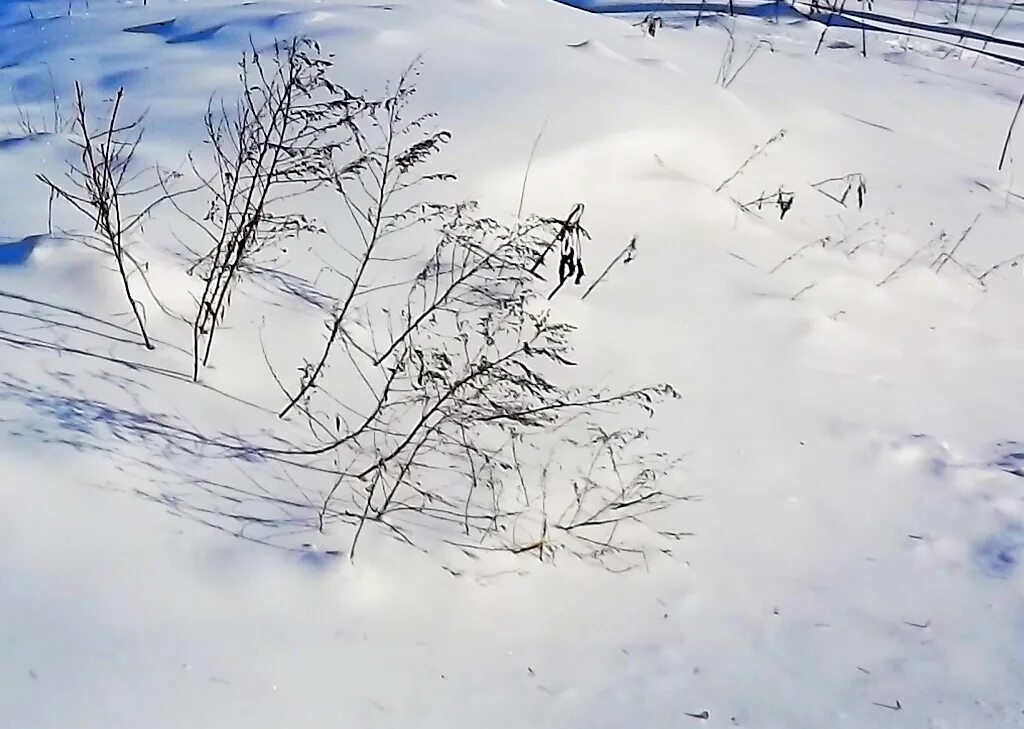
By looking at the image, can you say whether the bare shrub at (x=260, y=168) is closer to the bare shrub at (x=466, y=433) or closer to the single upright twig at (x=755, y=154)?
the bare shrub at (x=466, y=433)

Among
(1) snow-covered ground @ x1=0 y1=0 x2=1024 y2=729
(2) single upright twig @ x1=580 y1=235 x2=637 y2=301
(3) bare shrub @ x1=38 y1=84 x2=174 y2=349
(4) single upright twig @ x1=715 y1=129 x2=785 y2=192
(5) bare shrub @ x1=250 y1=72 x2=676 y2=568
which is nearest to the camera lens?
(1) snow-covered ground @ x1=0 y1=0 x2=1024 y2=729

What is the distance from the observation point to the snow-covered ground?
1901 mm

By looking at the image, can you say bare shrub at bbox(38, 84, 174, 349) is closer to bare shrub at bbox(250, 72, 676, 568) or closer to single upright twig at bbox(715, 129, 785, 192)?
bare shrub at bbox(250, 72, 676, 568)

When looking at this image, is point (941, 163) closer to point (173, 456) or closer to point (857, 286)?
point (857, 286)

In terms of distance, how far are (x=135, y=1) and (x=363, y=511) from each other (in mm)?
5970

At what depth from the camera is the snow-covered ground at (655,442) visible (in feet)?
6.24

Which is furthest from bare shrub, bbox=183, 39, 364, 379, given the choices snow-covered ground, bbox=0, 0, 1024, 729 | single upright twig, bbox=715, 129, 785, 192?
single upright twig, bbox=715, 129, 785, 192

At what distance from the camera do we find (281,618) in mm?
1954

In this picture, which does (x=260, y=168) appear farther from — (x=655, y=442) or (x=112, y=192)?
(x=655, y=442)

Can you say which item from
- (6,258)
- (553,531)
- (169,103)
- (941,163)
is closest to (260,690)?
(553,531)

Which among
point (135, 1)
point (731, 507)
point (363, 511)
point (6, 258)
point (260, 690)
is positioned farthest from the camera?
point (135, 1)

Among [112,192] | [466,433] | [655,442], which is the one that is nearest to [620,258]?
[655,442]

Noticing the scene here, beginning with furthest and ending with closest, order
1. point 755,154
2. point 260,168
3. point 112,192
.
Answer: point 755,154, point 112,192, point 260,168

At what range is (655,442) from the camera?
2711mm
